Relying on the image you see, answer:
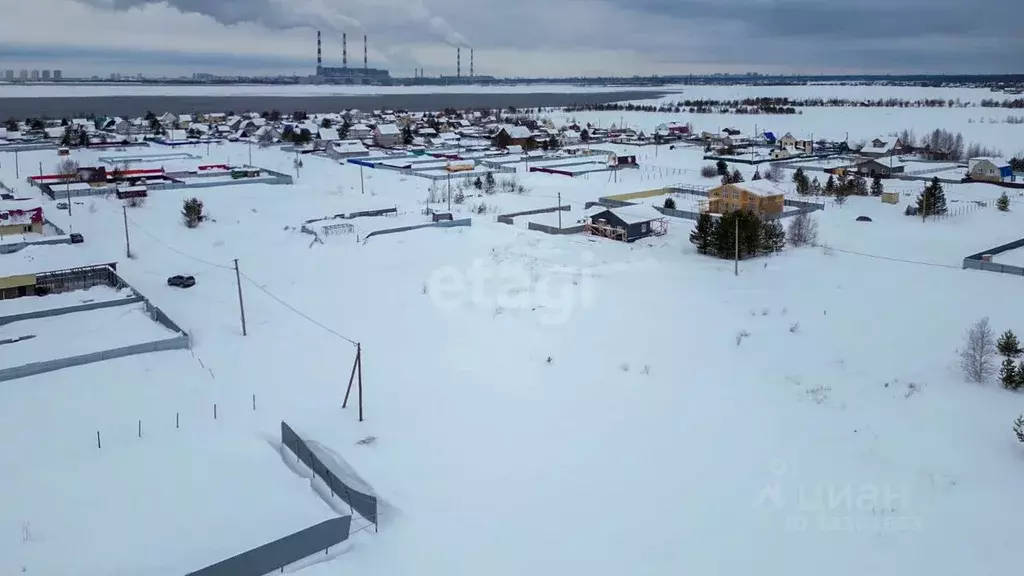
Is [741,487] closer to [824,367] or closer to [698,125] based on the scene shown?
[824,367]

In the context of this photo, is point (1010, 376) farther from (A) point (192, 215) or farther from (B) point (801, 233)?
(A) point (192, 215)

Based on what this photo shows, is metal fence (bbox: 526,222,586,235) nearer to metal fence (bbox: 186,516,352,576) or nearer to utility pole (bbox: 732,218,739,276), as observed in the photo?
utility pole (bbox: 732,218,739,276)

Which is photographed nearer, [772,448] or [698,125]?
[772,448]

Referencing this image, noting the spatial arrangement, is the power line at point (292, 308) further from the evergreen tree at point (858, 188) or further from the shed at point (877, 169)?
the shed at point (877, 169)

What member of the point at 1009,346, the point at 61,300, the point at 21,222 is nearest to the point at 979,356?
the point at 1009,346

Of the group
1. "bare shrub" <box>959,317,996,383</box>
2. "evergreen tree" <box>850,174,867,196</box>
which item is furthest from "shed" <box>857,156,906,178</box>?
"bare shrub" <box>959,317,996,383</box>

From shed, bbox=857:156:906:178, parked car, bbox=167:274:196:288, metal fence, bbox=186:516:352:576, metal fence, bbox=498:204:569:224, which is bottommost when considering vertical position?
metal fence, bbox=186:516:352:576

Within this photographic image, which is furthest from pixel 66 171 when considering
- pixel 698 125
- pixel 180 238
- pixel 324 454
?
pixel 698 125
